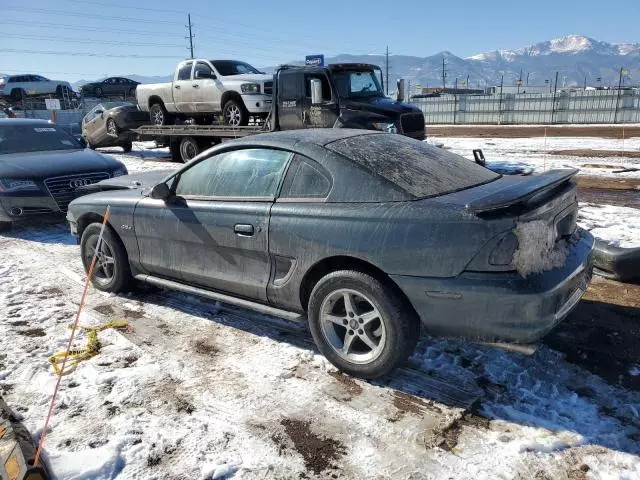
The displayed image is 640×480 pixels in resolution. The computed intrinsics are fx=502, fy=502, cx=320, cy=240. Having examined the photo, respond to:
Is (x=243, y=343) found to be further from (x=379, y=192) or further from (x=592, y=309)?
(x=592, y=309)

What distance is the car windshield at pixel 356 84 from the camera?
10766mm

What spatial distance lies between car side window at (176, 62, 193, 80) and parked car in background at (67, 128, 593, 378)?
34.0 ft

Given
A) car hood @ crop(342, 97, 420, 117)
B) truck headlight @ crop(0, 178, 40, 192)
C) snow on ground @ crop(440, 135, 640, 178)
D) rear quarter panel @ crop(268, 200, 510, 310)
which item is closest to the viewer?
rear quarter panel @ crop(268, 200, 510, 310)

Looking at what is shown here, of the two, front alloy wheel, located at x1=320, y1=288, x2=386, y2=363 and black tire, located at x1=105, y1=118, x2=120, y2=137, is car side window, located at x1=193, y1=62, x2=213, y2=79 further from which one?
front alloy wheel, located at x1=320, y1=288, x2=386, y2=363

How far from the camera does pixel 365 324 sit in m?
3.13

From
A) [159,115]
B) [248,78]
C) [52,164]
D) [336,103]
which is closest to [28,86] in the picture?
[159,115]

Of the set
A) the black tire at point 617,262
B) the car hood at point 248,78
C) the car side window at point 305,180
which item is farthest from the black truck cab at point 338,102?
the car side window at point 305,180

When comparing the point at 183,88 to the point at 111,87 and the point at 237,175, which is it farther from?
the point at 111,87

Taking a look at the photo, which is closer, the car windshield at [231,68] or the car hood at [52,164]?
the car hood at [52,164]

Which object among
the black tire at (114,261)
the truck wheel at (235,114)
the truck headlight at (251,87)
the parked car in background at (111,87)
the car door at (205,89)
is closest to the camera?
the black tire at (114,261)

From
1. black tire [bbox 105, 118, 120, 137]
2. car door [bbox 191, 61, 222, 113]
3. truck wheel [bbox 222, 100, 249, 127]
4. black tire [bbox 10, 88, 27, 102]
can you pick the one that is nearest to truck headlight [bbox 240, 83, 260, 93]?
truck wheel [bbox 222, 100, 249, 127]

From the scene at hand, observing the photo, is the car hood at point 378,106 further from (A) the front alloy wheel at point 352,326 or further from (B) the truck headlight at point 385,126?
(A) the front alloy wheel at point 352,326

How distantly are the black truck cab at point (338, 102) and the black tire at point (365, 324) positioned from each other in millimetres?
7504

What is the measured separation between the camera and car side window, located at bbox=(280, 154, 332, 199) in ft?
11.1
